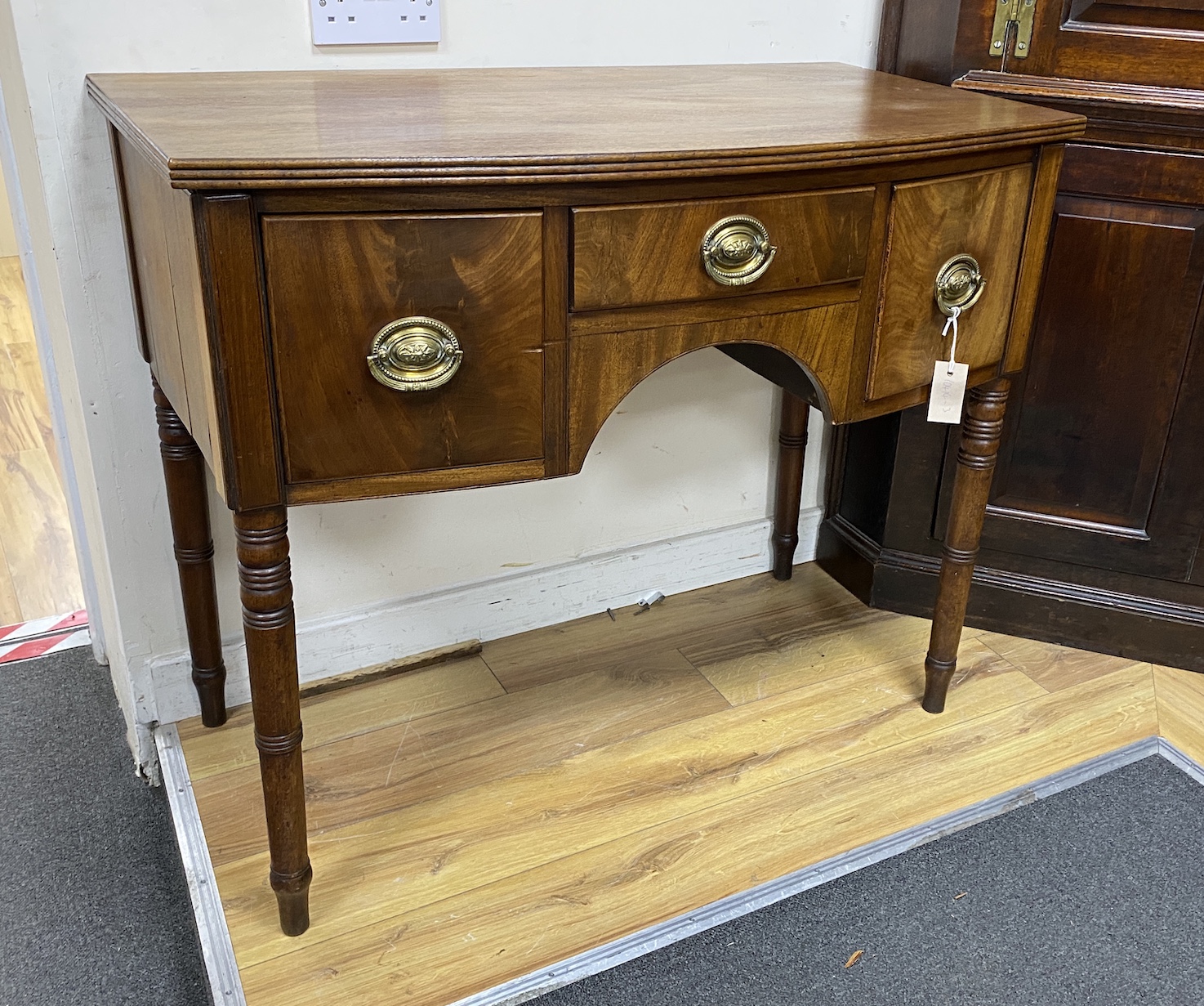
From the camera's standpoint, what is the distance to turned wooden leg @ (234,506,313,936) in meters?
1.02

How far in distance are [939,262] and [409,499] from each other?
74 cm

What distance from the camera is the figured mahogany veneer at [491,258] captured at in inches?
36.1

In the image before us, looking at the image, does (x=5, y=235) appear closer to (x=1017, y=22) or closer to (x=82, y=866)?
(x=82, y=866)

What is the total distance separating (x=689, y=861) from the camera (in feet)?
4.34

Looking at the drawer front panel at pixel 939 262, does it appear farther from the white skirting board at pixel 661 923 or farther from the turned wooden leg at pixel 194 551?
the turned wooden leg at pixel 194 551

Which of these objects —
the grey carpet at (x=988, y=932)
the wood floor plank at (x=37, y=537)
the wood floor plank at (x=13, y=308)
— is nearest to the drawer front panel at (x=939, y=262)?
the grey carpet at (x=988, y=932)

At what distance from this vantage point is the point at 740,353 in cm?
144

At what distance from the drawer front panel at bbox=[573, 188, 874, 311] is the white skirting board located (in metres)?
0.66

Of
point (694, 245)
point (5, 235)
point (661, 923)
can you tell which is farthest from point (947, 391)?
point (5, 235)

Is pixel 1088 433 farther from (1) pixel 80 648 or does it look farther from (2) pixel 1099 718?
(1) pixel 80 648

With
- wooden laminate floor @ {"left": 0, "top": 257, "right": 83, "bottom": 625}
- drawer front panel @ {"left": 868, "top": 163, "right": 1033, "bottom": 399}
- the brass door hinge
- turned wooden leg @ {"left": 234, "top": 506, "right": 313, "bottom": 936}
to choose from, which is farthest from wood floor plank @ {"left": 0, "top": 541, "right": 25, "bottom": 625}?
the brass door hinge

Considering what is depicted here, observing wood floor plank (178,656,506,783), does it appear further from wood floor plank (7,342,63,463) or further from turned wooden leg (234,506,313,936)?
wood floor plank (7,342,63,463)

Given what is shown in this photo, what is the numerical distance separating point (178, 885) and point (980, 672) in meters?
1.09

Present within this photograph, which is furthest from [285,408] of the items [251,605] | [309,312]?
[251,605]
